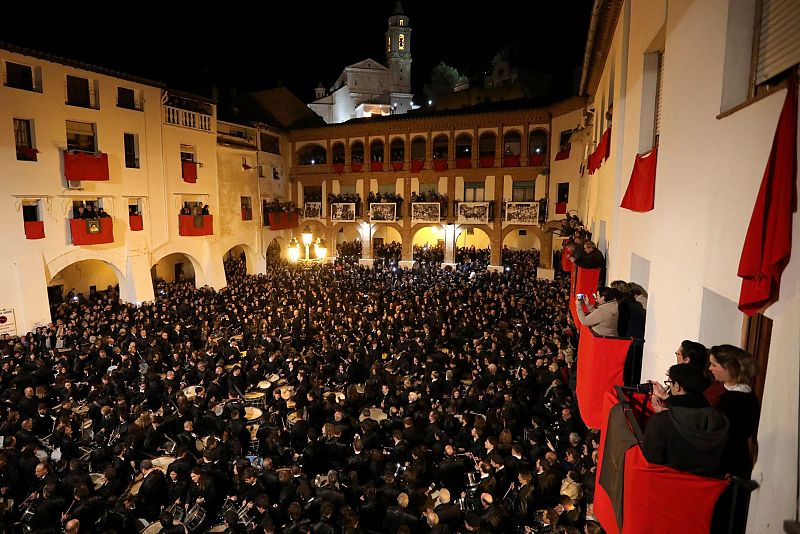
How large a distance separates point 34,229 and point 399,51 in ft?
144

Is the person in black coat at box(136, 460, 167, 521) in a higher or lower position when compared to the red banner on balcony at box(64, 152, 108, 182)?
lower

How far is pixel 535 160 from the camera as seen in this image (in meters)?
28.3

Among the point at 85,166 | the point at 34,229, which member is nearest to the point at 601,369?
the point at 34,229

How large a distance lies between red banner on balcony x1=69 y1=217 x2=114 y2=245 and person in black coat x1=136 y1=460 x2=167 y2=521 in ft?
51.8

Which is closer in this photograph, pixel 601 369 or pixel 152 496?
pixel 601 369

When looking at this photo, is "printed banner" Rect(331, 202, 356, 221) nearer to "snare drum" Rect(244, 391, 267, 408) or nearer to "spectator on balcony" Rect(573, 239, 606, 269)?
"snare drum" Rect(244, 391, 267, 408)

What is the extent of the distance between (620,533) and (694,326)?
2.09m

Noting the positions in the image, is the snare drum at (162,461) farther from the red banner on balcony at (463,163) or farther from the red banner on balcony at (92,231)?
the red banner on balcony at (463,163)

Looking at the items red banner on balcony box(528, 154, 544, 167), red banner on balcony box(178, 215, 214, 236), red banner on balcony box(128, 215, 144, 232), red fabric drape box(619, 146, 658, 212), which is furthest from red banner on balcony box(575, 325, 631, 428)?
red banner on balcony box(528, 154, 544, 167)

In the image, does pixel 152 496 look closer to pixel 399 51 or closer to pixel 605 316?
pixel 605 316

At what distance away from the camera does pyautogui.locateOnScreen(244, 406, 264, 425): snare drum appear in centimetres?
1149

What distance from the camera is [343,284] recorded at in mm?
24094

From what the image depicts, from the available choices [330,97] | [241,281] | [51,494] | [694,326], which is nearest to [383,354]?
[51,494]

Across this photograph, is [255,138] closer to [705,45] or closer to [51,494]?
[51,494]
